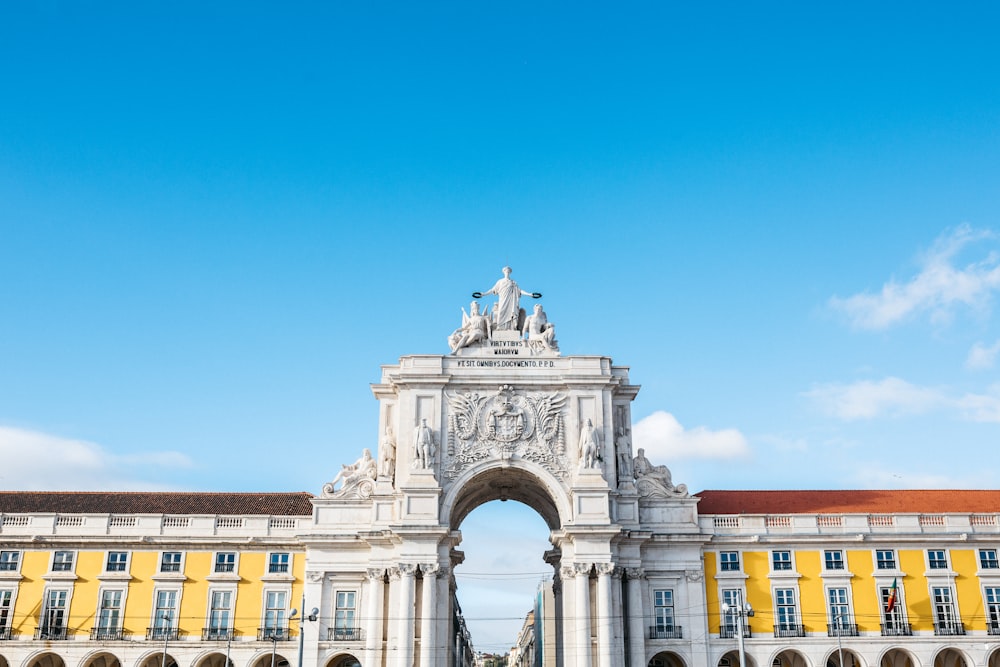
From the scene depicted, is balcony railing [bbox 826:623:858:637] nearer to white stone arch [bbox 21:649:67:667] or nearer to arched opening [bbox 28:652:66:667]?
white stone arch [bbox 21:649:67:667]

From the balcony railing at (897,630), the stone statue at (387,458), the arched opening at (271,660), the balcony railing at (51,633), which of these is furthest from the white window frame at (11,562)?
the balcony railing at (897,630)

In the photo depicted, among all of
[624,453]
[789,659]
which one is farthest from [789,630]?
[624,453]

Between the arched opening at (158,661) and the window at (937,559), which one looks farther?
the window at (937,559)

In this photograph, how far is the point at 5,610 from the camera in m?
47.5

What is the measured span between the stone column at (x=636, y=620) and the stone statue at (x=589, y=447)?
19.4ft

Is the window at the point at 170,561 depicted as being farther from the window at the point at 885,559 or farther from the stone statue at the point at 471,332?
the window at the point at 885,559

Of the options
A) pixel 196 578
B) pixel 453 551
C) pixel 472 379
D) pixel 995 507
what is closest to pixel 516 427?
pixel 472 379

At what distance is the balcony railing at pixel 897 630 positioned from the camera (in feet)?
153

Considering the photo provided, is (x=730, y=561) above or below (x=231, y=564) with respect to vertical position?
above

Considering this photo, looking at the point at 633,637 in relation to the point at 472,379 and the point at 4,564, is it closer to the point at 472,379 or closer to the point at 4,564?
the point at 472,379

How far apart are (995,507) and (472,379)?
30541 millimetres

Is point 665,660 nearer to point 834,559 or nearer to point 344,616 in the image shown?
point 834,559

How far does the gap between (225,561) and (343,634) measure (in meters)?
7.63

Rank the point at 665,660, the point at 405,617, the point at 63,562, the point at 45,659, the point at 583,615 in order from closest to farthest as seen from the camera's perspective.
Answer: the point at 405,617, the point at 583,615, the point at 45,659, the point at 63,562, the point at 665,660
